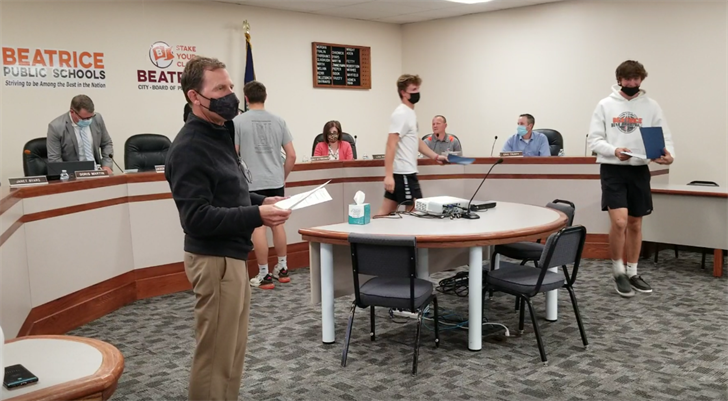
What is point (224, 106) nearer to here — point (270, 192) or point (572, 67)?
point (270, 192)

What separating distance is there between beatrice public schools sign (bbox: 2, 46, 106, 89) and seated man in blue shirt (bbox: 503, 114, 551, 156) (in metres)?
4.32

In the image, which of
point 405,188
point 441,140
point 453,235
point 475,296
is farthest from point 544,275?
point 441,140

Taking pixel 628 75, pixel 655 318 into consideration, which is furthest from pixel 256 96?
pixel 655 318

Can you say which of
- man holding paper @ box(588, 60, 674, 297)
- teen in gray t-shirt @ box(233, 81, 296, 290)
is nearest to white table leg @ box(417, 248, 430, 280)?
teen in gray t-shirt @ box(233, 81, 296, 290)

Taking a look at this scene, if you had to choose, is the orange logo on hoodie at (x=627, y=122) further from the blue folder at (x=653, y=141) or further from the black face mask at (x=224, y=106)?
the black face mask at (x=224, y=106)

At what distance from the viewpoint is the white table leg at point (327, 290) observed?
3.54 metres

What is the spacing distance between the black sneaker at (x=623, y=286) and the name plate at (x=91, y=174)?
3.78 m

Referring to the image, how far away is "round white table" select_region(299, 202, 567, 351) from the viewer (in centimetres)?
326

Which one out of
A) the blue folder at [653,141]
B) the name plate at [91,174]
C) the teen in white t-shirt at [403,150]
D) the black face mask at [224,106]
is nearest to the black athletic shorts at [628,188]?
the blue folder at [653,141]

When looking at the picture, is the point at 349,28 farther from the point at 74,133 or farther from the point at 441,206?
the point at 441,206

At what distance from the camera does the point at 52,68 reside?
20.2 feet

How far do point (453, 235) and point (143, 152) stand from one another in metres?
3.99

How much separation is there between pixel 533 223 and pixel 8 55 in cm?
503

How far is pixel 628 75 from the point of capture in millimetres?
4469
